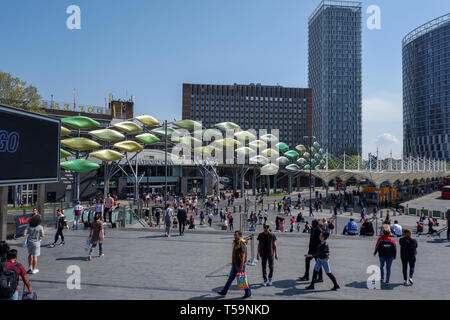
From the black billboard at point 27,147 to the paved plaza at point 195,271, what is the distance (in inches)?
102

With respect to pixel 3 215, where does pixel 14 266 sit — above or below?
below

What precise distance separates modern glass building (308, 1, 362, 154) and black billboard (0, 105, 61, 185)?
467ft

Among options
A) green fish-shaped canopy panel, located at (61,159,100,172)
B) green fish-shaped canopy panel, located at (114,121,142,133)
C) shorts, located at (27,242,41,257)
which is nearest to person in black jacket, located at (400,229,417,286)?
shorts, located at (27,242,41,257)

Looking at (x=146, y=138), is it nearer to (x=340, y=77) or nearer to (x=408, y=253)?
(x=408, y=253)

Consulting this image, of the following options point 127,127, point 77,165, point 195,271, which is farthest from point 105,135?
point 195,271

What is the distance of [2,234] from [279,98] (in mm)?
137164

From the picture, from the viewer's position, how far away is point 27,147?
1070 cm

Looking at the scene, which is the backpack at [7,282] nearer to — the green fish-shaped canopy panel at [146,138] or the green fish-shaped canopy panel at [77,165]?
the green fish-shaped canopy panel at [77,165]

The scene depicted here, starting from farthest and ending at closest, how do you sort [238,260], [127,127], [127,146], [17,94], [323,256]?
[127,127] < [127,146] < [17,94] < [323,256] < [238,260]

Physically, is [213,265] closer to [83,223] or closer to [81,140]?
[83,223]

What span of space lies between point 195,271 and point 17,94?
40.6 m

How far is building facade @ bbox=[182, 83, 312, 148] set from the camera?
456 ft

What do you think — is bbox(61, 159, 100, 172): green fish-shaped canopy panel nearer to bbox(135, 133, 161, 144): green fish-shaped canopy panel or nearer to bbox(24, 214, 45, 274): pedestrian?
bbox(135, 133, 161, 144): green fish-shaped canopy panel
